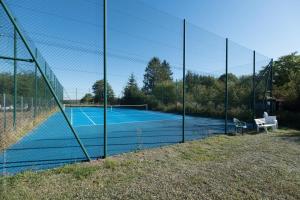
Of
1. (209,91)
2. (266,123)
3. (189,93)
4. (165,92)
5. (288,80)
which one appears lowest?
(266,123)

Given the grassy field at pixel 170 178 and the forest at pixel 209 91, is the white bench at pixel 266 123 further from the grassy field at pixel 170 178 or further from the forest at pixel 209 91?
the grassy field at pixel 170 178

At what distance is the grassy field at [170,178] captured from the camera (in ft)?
12.0

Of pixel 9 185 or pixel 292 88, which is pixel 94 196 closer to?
pixel 9 185

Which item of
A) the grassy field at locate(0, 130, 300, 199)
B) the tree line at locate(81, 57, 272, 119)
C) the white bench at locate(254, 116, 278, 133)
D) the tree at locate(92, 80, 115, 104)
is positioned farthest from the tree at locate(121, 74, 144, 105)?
the grassy field at locate(0, 130, 300, 199)

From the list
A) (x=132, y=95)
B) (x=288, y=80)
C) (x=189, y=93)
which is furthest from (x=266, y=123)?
(x=132, y=95)

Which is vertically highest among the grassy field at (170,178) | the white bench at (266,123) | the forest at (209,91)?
the forest at (209,91)

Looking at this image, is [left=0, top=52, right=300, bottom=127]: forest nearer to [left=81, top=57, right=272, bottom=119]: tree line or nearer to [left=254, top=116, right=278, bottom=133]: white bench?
[left=81, top=57, right=272, bottom=119]: tree line

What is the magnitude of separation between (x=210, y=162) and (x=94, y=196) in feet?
9.13

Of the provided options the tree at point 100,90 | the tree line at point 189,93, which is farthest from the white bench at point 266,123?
the tree at point 100,90

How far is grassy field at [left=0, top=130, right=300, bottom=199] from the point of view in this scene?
3.66m

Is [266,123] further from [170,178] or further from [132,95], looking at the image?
[132,95]

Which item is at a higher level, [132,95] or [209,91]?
[209,91]

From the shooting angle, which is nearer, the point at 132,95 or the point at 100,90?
the point at 100,90

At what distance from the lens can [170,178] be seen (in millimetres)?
4363
